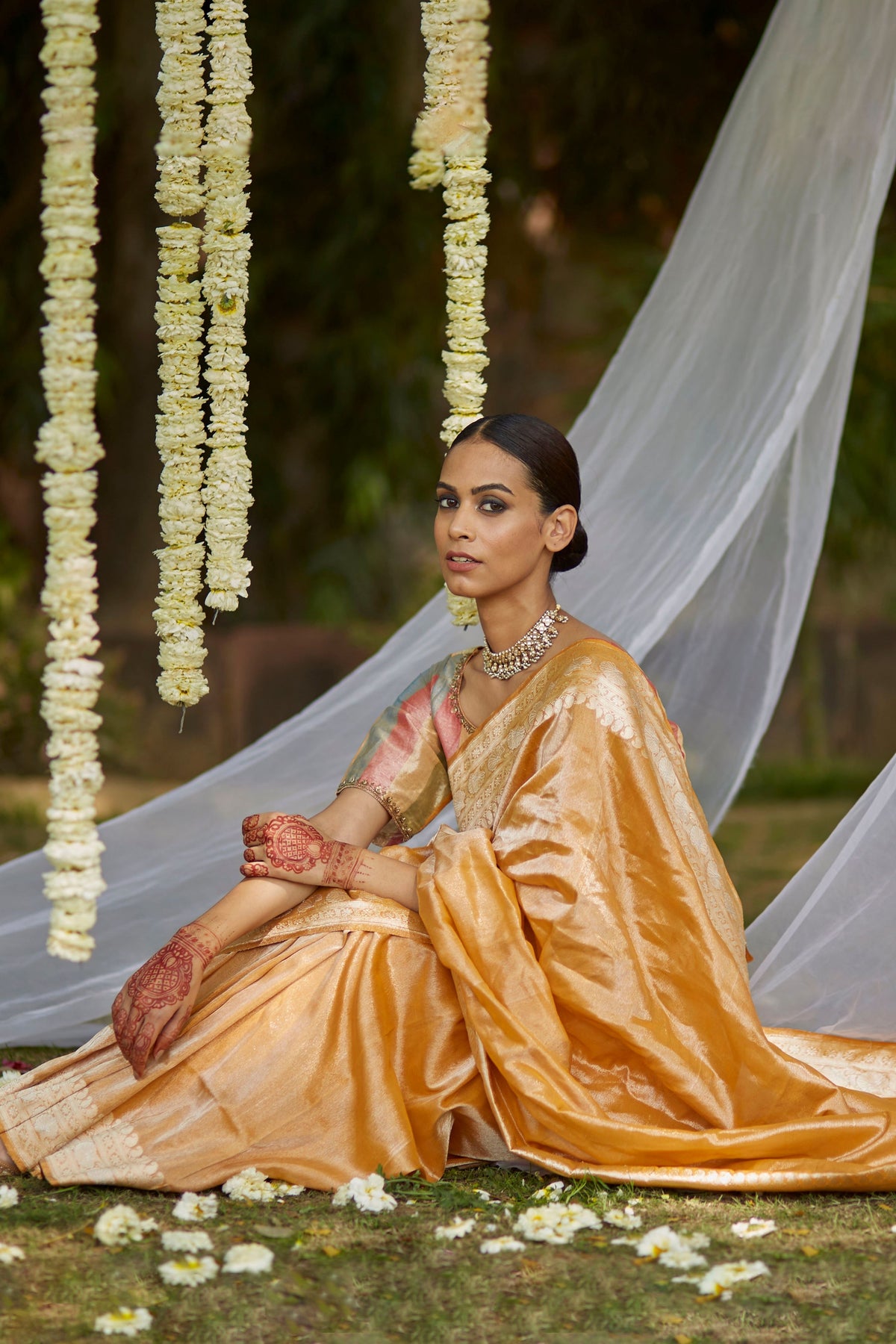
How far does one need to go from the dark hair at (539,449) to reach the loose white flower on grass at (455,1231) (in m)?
1.36

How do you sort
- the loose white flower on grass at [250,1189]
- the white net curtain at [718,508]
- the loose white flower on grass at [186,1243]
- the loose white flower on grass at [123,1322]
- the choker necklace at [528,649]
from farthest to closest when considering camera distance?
the white net curtain at [718,508] → the choker necklace at [528,649] → the loose white flower on grass at [250,1189] → the loose white flower on grass at [186,1243] → the loose white flower on grass at [123,1322]

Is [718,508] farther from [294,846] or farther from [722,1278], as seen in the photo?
[722,1278]

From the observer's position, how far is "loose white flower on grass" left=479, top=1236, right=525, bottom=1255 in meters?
2.49

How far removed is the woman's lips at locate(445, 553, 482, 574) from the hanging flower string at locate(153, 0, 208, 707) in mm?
498

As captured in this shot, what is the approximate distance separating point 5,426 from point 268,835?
19.1 feet

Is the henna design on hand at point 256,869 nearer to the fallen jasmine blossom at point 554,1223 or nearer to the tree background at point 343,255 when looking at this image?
the fallen jasmine blossom at point 554,1223

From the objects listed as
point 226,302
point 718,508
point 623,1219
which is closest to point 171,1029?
point 623,1219

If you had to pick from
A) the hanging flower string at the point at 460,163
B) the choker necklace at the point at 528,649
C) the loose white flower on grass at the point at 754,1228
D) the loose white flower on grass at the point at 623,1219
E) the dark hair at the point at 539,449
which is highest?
the hanging flower string at the point at 460,163

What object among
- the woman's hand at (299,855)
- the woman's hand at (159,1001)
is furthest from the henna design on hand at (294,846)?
the woman's hand at (159,1001)

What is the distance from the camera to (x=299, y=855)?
2.96 metres

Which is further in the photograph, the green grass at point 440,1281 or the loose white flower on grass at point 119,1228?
the loose white flower on grass at point 119,1228

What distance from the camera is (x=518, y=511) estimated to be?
311 cm

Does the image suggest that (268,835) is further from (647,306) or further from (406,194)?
(406,194)

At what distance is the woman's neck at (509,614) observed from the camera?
10.5 feet
